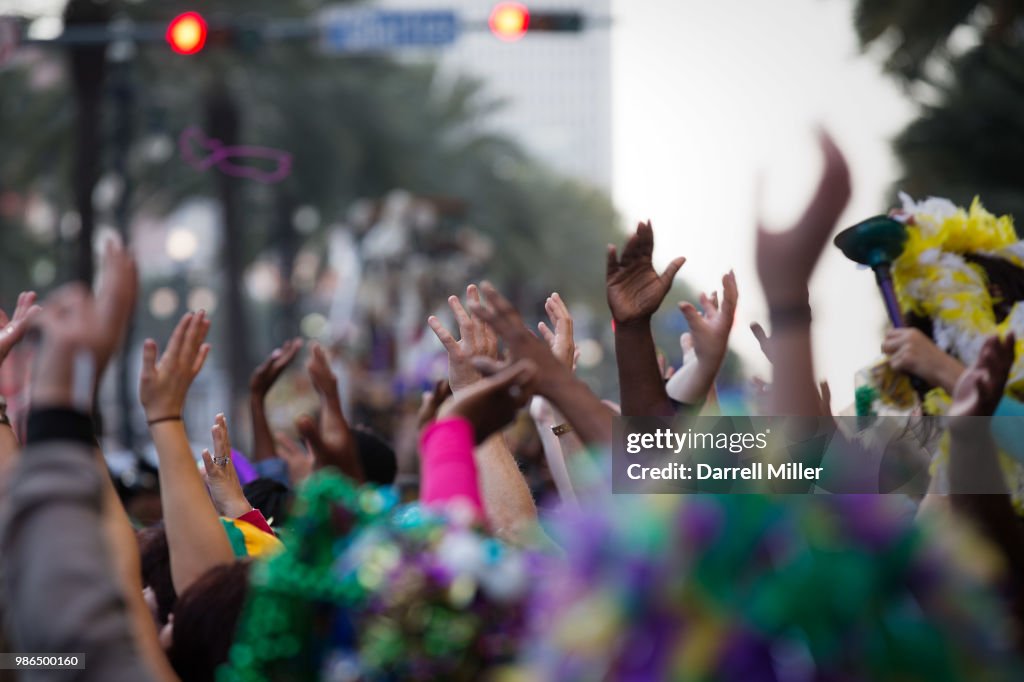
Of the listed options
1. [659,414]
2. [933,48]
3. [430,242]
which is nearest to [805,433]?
[659,414]

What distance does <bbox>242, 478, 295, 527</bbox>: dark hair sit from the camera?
149 inches

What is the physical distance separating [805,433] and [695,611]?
3.93 ft

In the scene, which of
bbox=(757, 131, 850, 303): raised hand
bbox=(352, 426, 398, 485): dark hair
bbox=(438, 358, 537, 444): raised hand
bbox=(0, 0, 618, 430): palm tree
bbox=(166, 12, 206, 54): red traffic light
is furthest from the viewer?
bbox=(0, 0, 618, 430): palm tree

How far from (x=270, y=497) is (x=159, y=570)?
1246 millimetres

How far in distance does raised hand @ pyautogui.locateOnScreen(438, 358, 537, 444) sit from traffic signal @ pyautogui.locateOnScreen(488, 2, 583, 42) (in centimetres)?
983

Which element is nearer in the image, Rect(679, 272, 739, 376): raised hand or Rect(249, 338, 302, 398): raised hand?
Rect(679, 272, 739, 376): raised hand

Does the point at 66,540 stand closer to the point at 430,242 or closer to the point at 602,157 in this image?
the point at 430,242

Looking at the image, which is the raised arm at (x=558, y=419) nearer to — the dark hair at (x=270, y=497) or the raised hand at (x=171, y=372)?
the dark hair at (x=270, y=497)

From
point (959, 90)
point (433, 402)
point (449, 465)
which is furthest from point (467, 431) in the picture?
point (959, 90)

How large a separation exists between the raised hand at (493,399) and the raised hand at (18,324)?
4.79ft

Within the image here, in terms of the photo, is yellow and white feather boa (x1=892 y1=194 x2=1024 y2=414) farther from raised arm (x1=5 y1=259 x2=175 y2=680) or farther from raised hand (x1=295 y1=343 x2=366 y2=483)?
raised hand (x1=295 y1=343 x2=366 y2=483)

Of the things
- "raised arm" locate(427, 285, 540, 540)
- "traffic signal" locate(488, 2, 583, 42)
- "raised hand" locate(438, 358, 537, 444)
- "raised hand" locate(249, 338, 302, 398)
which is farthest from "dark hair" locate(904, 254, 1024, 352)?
"traffic signal" locate(488, 2, 583, 42)

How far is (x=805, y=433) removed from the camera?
8.75ft

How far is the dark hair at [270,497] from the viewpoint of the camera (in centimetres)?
379
